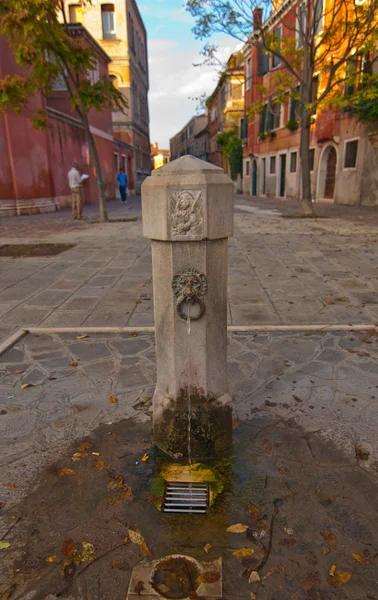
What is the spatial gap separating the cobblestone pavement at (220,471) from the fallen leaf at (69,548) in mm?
29

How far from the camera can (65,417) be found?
10.1 ft

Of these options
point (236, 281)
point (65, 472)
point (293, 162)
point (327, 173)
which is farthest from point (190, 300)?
point (293, 162)

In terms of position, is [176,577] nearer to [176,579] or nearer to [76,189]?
[176,579]

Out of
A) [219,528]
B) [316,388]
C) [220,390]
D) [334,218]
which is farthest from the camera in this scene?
[334,218]

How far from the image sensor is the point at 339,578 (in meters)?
1.83

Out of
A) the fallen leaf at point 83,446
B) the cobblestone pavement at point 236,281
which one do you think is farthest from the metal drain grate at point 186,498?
the cobblestone pavement at point 236,281

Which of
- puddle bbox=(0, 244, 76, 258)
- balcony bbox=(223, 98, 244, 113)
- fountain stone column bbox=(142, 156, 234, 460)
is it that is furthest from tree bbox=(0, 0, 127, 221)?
balcony bbox=(223, 98, 244, 113)

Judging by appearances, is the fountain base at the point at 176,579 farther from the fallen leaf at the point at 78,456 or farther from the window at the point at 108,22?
the window at the point at 108,22

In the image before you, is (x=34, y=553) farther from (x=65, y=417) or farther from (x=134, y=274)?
(x=134, y=274)

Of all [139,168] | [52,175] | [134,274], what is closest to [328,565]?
[134,274]

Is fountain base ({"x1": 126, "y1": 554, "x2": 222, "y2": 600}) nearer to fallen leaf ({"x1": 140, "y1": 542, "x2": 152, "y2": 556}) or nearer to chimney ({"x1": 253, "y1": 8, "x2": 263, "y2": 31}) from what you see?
fallen leaf ({"x1": 140, "y1": 542, "x2": 152, "y2": 556})

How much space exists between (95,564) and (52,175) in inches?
791

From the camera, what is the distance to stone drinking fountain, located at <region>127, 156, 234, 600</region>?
2166 millimetres

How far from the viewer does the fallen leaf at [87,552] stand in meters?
1.95
